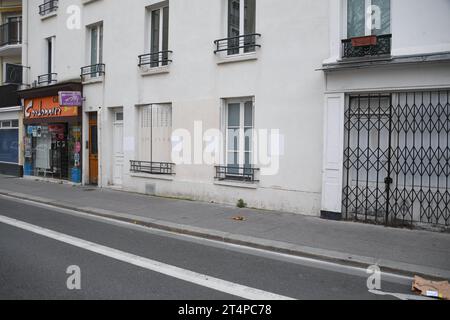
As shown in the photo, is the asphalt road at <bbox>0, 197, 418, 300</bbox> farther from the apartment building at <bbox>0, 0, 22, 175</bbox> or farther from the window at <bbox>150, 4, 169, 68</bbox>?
the apartment building at <bbox>0, 0, 22, 175</bbox>

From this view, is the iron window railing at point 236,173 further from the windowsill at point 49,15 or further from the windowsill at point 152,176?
the windowsill at point 49,15

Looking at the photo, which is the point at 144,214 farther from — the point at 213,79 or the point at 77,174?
the point at 77,174

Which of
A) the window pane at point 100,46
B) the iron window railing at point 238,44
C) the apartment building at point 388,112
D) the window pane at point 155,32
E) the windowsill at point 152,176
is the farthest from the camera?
the window pane at point 100,46

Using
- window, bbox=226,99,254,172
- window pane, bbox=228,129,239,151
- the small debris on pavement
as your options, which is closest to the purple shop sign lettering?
window, bbox=226,99,254,172

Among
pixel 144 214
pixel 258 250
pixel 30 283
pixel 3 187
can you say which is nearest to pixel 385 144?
pixel 258 250

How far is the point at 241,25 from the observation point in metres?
10.9

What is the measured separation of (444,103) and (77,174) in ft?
41.1

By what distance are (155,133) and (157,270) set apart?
7.72 meters

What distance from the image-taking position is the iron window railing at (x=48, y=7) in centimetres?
1716

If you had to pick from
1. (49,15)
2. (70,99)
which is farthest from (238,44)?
(49,15)

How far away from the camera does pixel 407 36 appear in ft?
26.8

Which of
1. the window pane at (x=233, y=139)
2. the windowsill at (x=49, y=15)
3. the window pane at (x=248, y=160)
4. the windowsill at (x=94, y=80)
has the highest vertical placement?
the windowsill at (x=49, y=15)

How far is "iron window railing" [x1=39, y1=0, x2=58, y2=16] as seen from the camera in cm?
1716

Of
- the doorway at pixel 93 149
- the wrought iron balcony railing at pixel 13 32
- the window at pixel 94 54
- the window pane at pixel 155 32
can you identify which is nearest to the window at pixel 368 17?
the window pane at pixel 155 32
